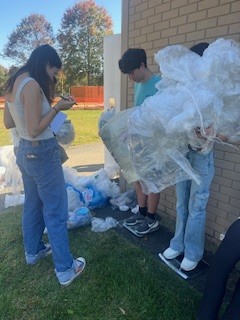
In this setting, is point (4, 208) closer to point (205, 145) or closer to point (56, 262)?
point (56, 262)

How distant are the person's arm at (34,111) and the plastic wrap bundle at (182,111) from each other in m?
0.60

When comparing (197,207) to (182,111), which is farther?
(197,207)

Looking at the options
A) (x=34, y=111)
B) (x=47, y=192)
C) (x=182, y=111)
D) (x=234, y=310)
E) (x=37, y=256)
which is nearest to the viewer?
(x=234, y=310)

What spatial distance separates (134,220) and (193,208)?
1.10 metres

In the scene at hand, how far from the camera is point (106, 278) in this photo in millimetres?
2529

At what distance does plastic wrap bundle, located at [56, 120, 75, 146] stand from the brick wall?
1.15 m

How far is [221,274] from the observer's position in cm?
174

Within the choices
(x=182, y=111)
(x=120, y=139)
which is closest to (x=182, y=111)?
(x=182, y=111)

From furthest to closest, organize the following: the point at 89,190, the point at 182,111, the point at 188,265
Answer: the point at 89,190 < the point at 188,265 < the point at 182,111

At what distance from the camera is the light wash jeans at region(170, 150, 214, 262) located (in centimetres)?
235

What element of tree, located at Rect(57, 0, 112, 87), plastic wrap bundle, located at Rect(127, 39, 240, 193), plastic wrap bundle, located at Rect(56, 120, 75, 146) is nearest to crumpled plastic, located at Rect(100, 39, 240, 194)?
plastic wrap bundle, located at Rect(127, 39, 240, 193)

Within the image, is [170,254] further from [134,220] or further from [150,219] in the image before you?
[134,220]

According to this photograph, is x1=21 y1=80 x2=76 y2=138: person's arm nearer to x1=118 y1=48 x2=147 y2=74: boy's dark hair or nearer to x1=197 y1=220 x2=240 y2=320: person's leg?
x1=118 y1=48 x2=147 y2=74: boy's dark hair

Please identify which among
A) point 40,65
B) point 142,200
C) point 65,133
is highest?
point 40,65
